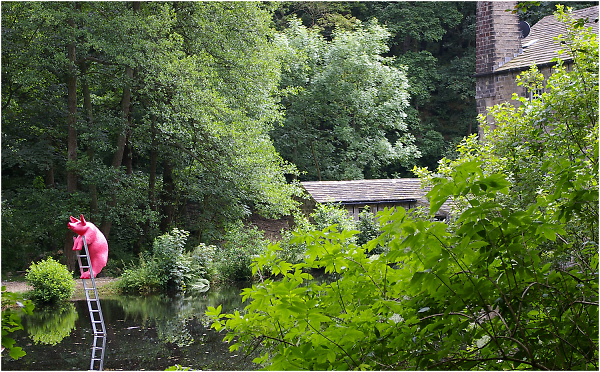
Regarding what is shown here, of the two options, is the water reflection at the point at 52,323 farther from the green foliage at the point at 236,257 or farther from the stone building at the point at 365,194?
the stone building at the point at 365,194

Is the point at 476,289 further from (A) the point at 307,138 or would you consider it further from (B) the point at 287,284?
(A) the point at 307,138

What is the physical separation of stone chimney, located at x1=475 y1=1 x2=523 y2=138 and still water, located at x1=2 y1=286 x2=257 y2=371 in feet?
31.5

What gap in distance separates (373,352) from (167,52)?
1333cm

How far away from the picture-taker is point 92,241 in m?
9.63

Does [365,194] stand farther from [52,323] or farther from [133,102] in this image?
[52,323]

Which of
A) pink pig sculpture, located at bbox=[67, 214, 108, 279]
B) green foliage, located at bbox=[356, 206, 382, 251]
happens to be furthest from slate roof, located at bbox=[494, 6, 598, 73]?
pink pig sculpture, located at bbox=[67, 214, 108, 279]

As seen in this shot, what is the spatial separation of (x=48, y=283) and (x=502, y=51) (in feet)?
44.7

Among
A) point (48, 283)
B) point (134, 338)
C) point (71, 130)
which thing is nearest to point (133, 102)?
point (71, 130)

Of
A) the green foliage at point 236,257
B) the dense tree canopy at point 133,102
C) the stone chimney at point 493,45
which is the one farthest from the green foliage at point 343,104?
the green foliage at point 236,257

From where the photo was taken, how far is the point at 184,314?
1062cm

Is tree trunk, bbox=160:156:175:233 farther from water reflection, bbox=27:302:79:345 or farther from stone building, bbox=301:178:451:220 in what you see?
water reflection, bbox=27:302:79:345

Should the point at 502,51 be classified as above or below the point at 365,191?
above

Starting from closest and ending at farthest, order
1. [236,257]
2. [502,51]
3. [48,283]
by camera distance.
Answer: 1. [48,283]
2. [236,257]
3. [502,51]

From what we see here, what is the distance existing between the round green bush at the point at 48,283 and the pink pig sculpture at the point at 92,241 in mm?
2245
